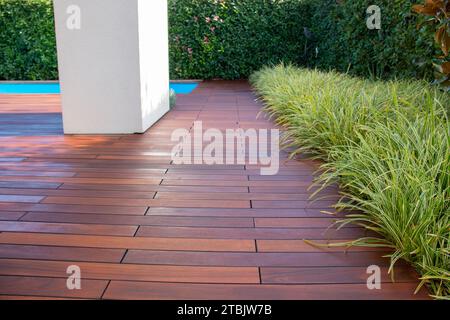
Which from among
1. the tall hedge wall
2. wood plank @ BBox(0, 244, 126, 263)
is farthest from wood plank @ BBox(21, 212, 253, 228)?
the tall hedge wall

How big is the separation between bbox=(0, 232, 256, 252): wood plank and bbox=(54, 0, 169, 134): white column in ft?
7.85

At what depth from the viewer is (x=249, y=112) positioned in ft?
18.7

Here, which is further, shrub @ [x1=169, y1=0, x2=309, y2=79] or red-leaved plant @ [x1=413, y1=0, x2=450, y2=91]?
shrub @ [x1=169, y1=0, x2=309, y2=79]

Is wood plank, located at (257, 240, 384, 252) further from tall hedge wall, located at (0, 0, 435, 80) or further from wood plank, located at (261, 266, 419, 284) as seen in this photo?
tall hedge wall, located at (0, 0, 435, 80)

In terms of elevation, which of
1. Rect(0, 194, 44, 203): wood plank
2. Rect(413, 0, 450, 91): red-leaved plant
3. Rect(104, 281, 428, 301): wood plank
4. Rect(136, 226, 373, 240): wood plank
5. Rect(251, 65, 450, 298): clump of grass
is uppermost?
Rect(413, 0, 450, 91): red-leaved plant

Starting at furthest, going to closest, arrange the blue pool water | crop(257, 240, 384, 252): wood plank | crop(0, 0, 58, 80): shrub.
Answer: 1. crop(0, 0, 58, 80): shrub
2. the blue pool water
3. crop(257, 240, 384, 252): wood plank

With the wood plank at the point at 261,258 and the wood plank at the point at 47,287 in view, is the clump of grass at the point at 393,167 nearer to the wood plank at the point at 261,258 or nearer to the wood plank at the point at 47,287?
the wood plank at the point at 261,258

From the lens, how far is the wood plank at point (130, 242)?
6.48 ft

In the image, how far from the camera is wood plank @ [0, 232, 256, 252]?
6.48 ft

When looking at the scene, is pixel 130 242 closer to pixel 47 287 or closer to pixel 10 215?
pixel 47 287

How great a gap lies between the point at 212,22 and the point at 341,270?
8.79 m

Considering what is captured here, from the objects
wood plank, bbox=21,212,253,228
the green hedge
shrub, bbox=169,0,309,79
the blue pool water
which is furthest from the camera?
shrub, bbox=169,0,309,79

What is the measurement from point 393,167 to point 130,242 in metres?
1.39
